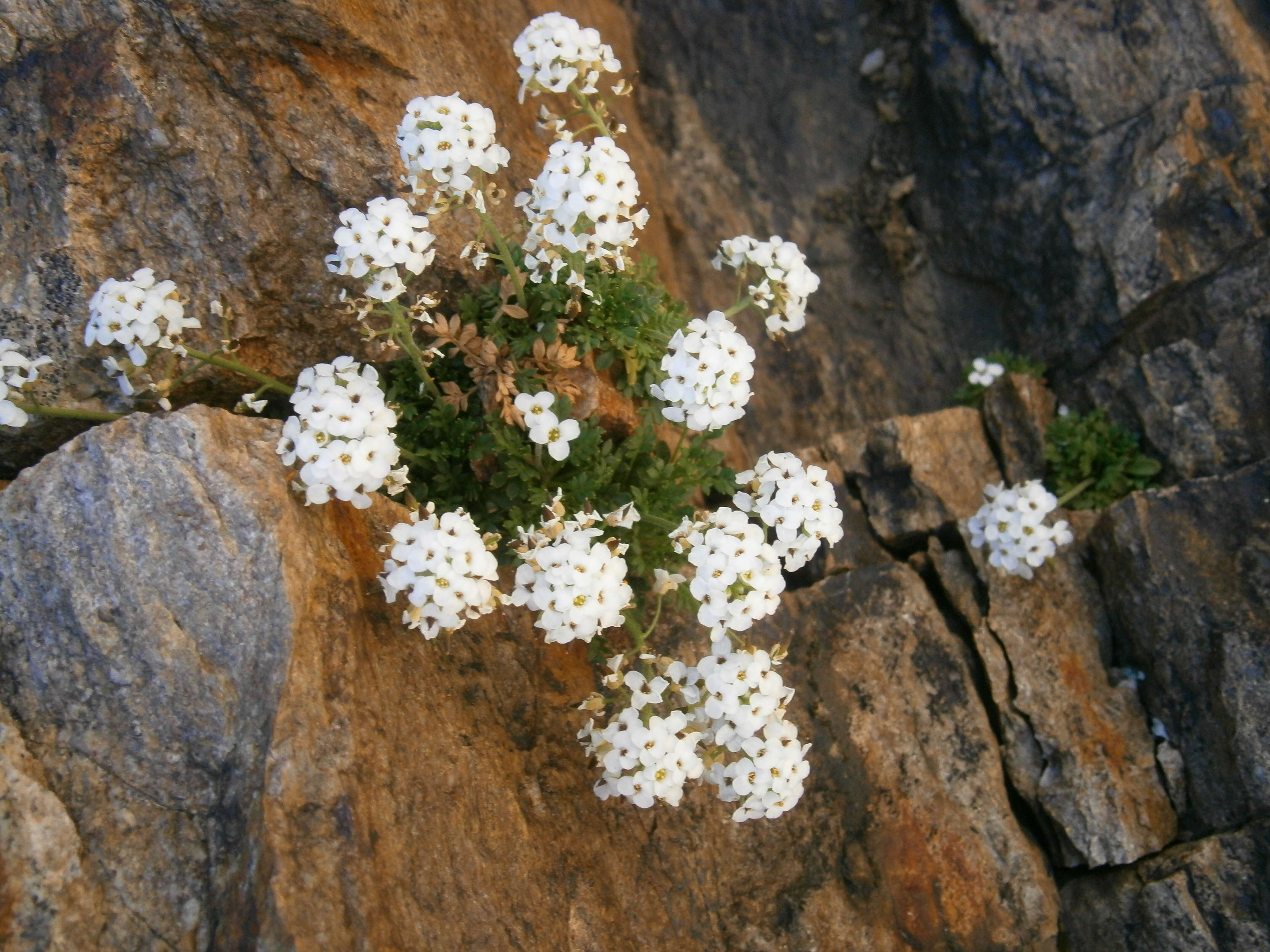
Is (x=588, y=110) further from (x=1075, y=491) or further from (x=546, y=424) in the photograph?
(x=1075, y=491)

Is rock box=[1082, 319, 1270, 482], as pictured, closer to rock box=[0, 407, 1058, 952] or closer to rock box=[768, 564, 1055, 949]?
rock box=[768, 564, 1055, 949]

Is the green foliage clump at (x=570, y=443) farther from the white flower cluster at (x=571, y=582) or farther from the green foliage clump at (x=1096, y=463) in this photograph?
the green foliage clump at (x=1096, y=463)

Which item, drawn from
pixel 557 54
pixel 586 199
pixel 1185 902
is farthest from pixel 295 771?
pixel 1185 902

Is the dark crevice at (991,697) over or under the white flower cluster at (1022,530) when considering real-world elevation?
under

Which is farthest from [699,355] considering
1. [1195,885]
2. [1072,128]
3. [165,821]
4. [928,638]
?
[1072,128]

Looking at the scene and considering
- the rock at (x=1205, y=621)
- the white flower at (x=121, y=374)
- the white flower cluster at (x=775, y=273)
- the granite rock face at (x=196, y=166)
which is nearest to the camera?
the white flower at (x=121, y=374)

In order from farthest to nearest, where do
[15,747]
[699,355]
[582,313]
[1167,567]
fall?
[1167,567] < [582,313] < [699,355] < [15,747]

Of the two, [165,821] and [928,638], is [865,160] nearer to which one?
[928,638]

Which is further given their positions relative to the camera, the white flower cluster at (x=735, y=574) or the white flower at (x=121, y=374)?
the white flower at (x=121, y=374)

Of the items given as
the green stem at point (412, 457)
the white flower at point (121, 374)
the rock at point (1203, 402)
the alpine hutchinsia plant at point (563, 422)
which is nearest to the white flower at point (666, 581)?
the alpine hutchinsia plant at point (563, 422)
